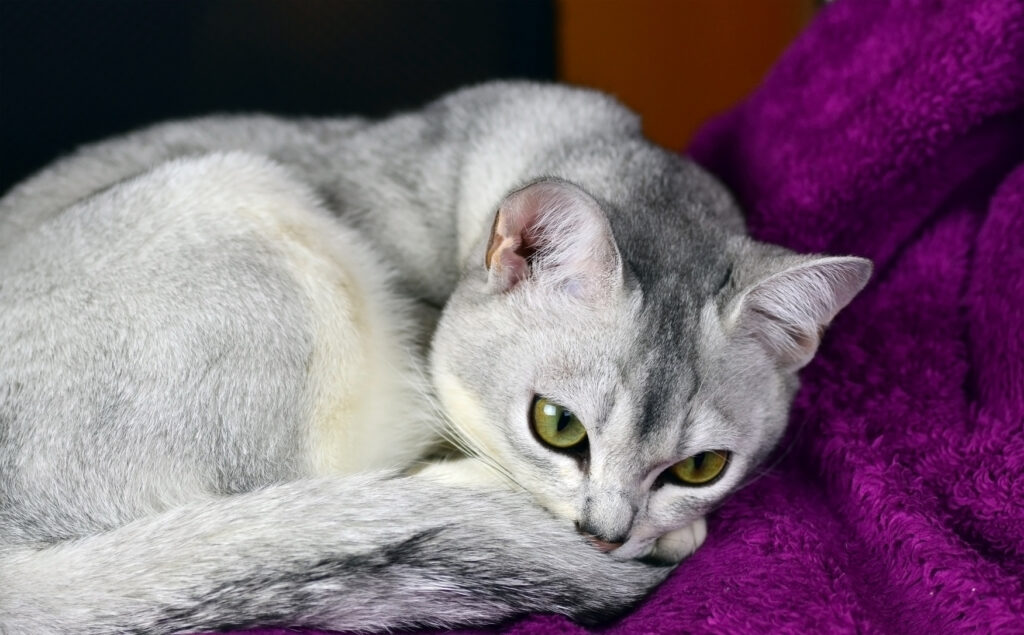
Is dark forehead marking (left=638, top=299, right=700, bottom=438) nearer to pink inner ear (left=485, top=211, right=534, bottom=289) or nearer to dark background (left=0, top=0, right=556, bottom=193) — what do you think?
pink inner ear (left=485, top=211, right=534, bottom=289)

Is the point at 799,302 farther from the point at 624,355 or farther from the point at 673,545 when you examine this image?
the point at 673,545

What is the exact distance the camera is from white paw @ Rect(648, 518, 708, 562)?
5.48ft

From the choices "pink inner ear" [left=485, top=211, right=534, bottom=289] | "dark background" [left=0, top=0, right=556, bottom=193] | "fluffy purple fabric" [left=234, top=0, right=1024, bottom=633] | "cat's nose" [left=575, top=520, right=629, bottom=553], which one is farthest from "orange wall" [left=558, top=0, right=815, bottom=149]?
"cat's nose" [left=575, top=520, right=629, bottom=553]

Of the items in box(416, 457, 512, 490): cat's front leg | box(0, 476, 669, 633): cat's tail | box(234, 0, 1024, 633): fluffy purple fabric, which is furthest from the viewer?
box(416, 457, 512, 490): cat's front leg

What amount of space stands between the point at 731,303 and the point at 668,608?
52 centimetres

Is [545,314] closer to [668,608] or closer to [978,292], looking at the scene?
[668,608]

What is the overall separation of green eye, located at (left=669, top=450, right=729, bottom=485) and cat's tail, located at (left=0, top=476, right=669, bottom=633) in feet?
0.74

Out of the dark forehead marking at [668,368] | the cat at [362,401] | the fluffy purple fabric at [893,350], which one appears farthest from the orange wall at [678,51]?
the dark forehead marking at [668,368]

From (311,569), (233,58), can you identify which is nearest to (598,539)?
(311,569)

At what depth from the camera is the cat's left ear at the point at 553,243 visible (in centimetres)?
149

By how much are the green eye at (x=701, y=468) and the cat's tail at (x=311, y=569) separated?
0.74 ft

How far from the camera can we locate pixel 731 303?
1.60 metres

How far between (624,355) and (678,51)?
235cm

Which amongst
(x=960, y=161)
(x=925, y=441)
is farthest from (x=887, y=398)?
(x=960, y=161)
